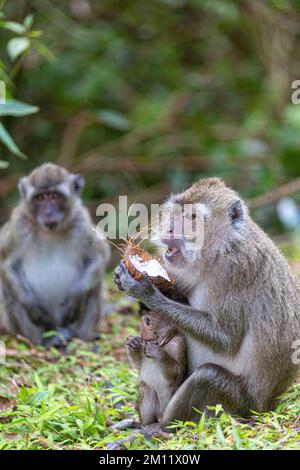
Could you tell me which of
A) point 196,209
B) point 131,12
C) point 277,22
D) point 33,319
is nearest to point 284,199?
point 277,22

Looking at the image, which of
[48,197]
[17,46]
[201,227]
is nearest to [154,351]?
[201,227]

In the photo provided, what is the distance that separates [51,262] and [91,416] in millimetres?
4052

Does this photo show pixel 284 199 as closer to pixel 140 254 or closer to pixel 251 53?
pixel 251 53

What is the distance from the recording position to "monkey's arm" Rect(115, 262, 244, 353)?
5.12 m

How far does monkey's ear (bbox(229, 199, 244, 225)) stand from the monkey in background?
382 cm

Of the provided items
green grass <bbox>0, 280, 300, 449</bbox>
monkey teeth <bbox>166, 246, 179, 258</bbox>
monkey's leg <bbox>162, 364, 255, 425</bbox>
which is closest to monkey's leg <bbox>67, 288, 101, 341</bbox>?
green grass <bbox>0, 280, 300, 449</bbox>

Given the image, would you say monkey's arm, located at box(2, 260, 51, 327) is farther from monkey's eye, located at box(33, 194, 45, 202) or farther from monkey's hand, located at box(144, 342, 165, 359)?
monkey's hand, located at box(144, 342, 165, 359)

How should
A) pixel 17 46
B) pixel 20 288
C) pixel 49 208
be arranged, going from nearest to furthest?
pixel 17 46, pixel 49 208, pixel 20 288

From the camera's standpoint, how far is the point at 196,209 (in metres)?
5.41

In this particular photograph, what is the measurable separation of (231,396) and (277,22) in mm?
9347

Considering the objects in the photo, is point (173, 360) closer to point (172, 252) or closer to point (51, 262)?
point (172, 252)

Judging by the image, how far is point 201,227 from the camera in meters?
5.35

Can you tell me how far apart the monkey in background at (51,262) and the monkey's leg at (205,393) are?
12.4 feet

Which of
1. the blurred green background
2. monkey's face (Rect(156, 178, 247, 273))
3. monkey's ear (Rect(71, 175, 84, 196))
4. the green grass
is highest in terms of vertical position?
the blurred green background
